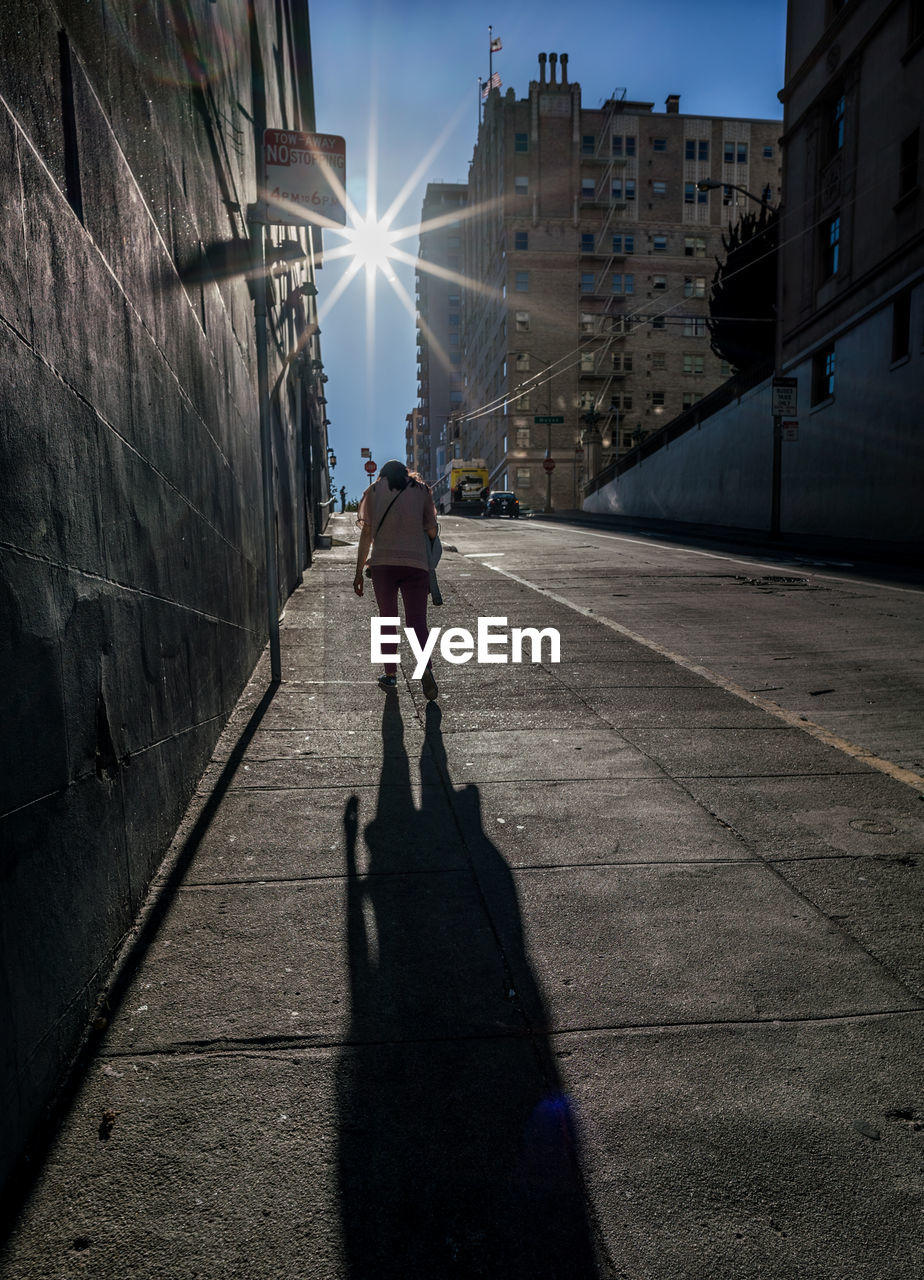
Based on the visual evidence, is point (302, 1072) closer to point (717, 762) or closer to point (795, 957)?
point (795, 957)

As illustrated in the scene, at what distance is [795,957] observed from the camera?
3.05 metres

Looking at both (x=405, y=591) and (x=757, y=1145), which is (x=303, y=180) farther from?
(x=757, y=1145)

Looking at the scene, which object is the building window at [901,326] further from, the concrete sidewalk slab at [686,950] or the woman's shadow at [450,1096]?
the woman's shadow at [450,1096]

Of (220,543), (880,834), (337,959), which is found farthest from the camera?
(220,543)

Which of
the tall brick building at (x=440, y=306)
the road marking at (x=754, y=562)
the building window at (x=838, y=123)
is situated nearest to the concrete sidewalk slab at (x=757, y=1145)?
the road marking at (x=754, y=562)

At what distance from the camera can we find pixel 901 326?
2295 cm

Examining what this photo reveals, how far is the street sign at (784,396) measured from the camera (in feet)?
75.7

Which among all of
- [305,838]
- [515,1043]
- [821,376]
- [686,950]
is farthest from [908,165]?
[515,1043]

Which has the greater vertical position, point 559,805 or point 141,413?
point 141,413

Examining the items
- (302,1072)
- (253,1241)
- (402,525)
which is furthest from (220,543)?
(253,1241)

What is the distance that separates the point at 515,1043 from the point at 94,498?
206cm

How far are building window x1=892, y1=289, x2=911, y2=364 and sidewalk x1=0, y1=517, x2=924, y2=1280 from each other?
21398mm

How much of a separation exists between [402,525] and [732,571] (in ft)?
32.5

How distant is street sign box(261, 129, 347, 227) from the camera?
6375mm
